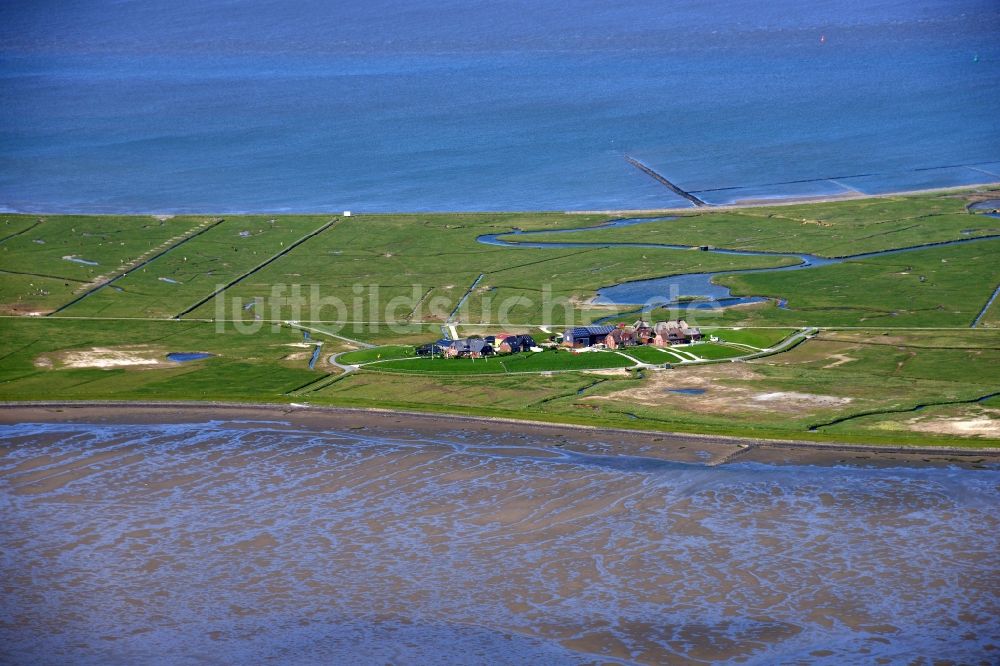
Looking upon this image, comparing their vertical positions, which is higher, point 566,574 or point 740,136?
point 740,136

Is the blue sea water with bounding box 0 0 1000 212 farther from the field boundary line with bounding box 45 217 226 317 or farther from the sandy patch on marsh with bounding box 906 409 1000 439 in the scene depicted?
the sandy patch on marsh with bounding box 906 409 1000 439

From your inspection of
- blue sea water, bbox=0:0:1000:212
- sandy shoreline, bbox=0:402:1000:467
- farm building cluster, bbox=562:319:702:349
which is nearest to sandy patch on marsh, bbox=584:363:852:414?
sandy shoreline, bbox=0:402:1000:467

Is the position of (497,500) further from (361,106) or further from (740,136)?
(361,106)

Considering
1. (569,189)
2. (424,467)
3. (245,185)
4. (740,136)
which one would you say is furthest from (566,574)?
(740,136)

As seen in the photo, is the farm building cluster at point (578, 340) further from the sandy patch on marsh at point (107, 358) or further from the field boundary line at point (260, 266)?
the field boundary line at point (260, 266)

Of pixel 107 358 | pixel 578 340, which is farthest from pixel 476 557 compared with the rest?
pixel 107 358

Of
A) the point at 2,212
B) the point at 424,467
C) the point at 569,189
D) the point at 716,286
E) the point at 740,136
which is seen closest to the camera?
the point at 424,467

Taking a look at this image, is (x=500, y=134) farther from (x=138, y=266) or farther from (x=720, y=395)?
(x=720, y=395)
